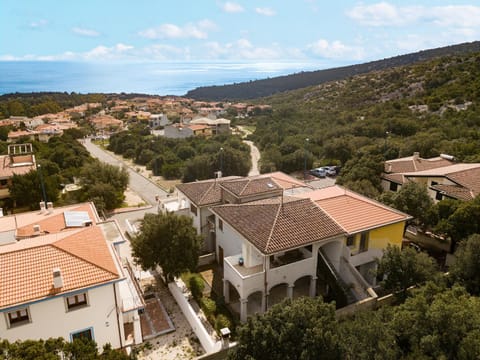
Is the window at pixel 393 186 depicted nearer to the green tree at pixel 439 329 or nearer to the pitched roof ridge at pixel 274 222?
the pitched roof ridge at pixel 274 222

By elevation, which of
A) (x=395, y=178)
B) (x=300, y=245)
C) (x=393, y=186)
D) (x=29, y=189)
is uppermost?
(x=300, y=245)

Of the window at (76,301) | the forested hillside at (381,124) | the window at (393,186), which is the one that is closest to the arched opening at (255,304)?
the window at (76,301)

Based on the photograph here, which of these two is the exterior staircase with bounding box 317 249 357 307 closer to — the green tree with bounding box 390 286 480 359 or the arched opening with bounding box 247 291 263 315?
the arched opening with bounding box 247 291 263 315

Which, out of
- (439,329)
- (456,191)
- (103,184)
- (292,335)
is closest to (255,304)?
(292,335)

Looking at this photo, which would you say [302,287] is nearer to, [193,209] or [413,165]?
[193,209]

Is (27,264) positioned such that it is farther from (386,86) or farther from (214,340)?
(386,86)

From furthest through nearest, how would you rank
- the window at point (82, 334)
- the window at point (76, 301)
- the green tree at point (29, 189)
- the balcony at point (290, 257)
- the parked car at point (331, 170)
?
the parked car at point (331, 170) → the green tree at point (29, 189) → the balcony at point (290, 257) → the window at point (82, 334) → the window at point (76, 301)

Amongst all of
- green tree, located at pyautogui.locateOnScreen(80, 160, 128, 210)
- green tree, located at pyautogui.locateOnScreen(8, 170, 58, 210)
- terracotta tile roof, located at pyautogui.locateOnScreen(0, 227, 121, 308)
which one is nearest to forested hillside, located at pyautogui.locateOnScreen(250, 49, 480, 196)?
green tree, located at pyautogui.locateOnScreen(80, 160, 128, 210)
